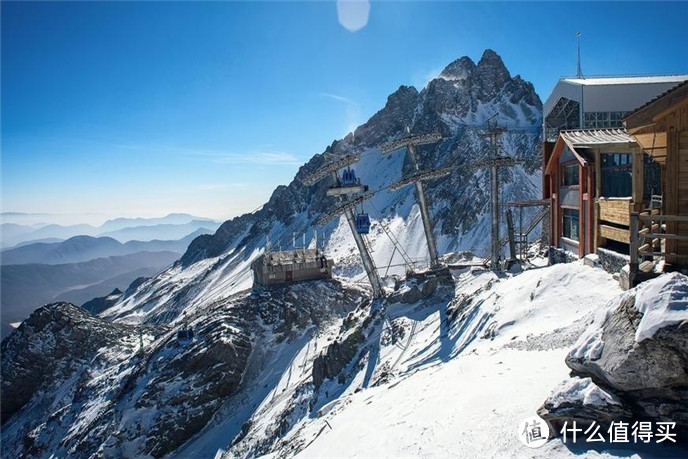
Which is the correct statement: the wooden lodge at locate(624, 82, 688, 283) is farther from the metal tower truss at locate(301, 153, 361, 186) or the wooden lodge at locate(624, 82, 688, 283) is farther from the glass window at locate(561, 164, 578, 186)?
the metal tower truss at locate(301, 153, 361, 186)

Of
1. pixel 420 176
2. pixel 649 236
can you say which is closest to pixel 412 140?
pixel 420 176

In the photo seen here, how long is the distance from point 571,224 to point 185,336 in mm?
29779

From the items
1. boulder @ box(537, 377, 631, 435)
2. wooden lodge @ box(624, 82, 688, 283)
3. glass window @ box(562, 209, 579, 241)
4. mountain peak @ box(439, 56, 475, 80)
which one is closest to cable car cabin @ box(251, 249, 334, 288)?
glass window @ box(562, 209, 579, 241)

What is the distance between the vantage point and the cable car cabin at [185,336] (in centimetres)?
3272

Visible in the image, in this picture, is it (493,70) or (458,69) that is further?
(458,69)

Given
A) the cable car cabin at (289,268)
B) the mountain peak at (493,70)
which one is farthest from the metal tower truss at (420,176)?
the mountain peak at (493,70)

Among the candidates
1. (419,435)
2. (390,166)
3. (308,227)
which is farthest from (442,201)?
(419,435)

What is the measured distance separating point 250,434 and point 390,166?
75802mm

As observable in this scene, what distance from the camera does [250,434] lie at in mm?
23438

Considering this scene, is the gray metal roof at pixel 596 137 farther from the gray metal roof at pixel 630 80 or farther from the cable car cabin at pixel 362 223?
the gray metal roof at pixel 630 80

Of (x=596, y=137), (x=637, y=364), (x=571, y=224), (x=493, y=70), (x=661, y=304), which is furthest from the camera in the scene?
(x=493, y=70)

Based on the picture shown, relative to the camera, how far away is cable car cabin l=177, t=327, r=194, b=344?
32719mm

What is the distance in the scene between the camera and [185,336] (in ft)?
108

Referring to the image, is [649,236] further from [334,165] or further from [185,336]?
[185,336]
